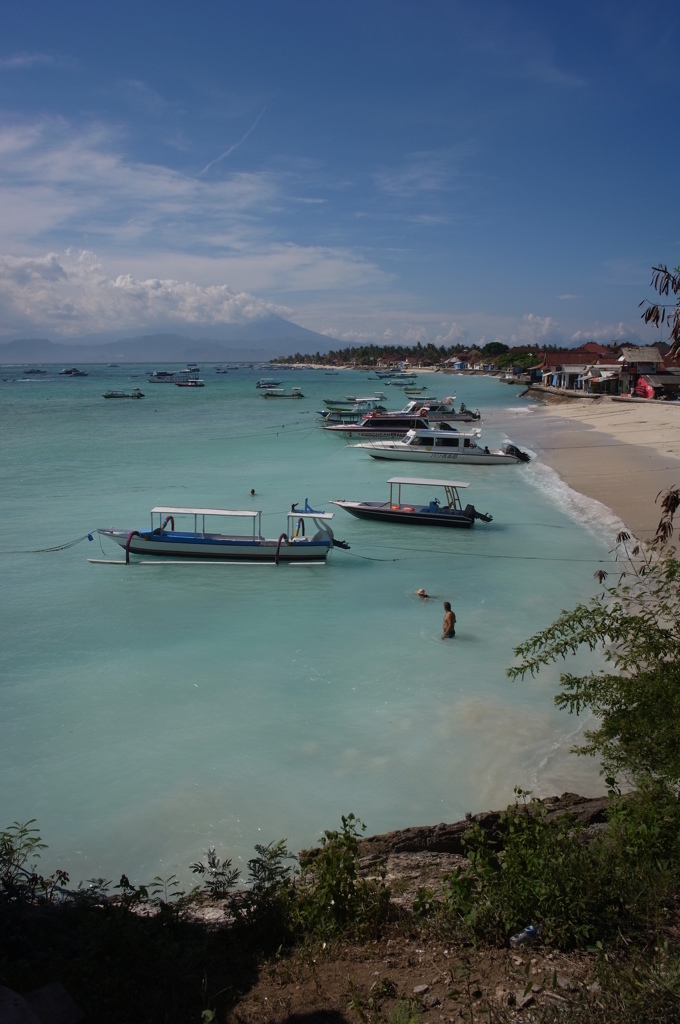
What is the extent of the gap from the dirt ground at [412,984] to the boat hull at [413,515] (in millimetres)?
21348

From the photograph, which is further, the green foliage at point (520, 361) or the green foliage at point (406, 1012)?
the green foliage at point (520, 361)

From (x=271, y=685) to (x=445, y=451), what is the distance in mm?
28744

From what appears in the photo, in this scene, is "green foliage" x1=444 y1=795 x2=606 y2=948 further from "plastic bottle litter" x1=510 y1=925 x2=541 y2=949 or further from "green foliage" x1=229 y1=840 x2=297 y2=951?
"green foliage" x1=229 y1=840 x2=297 y2=951

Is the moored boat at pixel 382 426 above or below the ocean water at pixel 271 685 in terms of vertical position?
above

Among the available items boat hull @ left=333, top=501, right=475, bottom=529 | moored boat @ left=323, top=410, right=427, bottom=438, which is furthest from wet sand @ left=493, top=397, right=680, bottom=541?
moored boat @ left=323, top=410, right=427, bottom=438

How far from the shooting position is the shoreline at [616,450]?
28.5 m

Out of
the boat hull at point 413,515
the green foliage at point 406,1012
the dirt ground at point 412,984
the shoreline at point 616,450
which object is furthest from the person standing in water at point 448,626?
the green foliage at point 406,1012

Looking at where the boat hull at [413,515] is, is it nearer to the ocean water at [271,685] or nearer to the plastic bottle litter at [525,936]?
the ocean water at [271,685]

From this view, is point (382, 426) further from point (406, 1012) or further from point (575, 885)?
point (406, 1012)

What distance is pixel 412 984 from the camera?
5.18m

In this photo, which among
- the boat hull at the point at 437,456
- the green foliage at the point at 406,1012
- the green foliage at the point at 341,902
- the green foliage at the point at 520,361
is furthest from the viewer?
the green foliage at the point at 520,361

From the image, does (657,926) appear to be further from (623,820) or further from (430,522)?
(430,522)

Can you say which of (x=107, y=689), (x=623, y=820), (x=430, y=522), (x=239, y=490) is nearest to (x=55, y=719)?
(x=107, y=689)

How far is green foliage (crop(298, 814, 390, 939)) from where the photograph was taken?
6.06 metres
